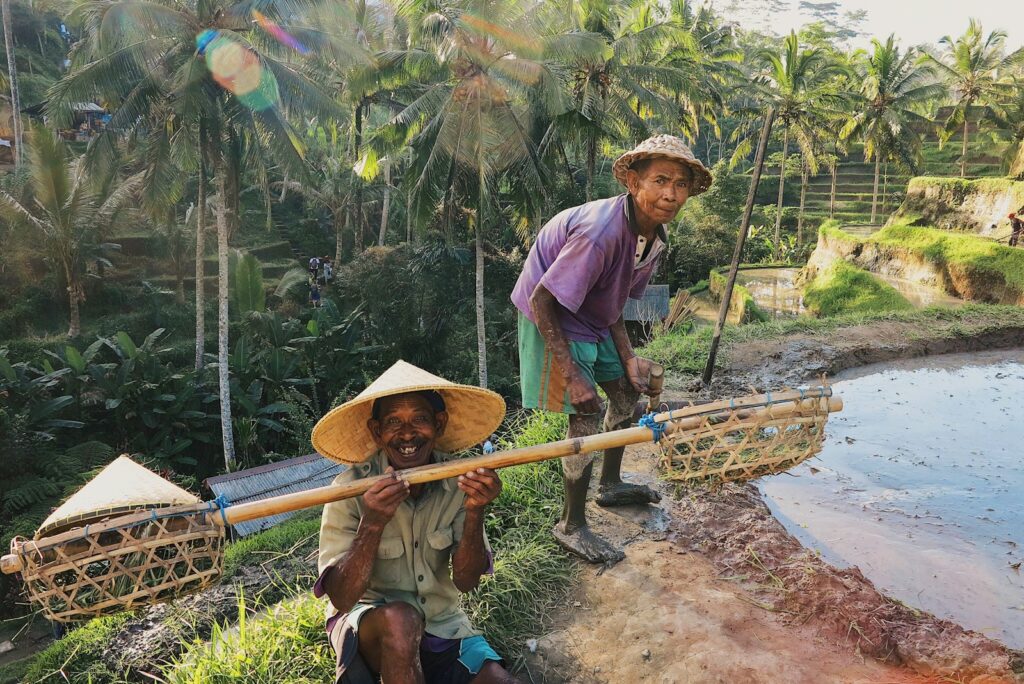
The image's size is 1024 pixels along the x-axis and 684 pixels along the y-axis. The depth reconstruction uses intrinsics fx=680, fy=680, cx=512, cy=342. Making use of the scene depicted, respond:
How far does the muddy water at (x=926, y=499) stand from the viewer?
3.35 meters

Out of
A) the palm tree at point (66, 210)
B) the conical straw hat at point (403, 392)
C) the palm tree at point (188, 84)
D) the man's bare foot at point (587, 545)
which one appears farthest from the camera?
the palm tree at point (66, 210)

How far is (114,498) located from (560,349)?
175 centimetres

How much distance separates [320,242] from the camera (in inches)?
1160

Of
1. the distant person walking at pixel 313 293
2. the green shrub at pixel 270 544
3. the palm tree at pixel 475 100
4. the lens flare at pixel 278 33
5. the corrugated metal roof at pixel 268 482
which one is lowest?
the corrugated metal roof at pixel 268 482

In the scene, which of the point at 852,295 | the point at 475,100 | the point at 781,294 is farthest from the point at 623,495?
the point at 781,294

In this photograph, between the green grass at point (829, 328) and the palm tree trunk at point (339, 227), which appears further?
the palm tree trunk at point (339, 227)

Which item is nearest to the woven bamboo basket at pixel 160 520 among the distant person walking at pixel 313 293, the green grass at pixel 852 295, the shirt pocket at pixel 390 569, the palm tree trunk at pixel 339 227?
the shirt pocket at pixel 390 569

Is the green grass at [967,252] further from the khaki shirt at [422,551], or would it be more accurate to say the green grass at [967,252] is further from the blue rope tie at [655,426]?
the khaki shirt at [422,551]

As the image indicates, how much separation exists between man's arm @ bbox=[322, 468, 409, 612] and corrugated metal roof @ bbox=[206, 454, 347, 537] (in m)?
8.83

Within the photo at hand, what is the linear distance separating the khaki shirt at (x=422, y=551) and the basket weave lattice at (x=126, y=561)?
1.43 feet

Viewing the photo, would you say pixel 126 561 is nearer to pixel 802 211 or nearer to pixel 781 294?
pixel 781 294

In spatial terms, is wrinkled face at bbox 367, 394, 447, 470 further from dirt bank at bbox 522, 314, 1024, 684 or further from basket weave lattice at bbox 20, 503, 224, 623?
dirt bank at bbox 522, 314, 1024, 684

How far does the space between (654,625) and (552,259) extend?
1638mm

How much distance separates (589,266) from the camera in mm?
2842
